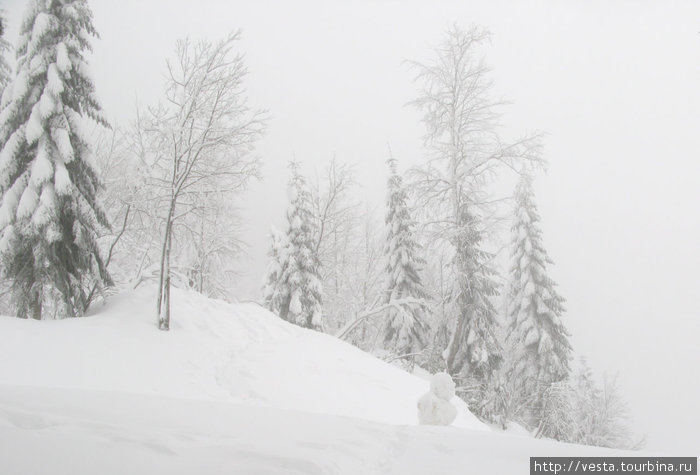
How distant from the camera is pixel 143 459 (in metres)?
2.98

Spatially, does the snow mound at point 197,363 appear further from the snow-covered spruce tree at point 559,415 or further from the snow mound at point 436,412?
the snow-covered spruce tree at point 559,415

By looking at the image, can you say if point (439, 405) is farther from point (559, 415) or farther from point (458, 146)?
point (559, 415)

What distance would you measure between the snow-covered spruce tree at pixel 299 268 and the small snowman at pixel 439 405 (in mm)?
16083

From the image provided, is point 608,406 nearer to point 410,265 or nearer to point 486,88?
point 410,265

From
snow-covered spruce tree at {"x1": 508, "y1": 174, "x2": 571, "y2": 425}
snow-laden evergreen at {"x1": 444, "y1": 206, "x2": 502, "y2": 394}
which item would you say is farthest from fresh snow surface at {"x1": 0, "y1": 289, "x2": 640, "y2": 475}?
snow-covered spruce tree at {"x1": 508, "y1": 174, "x2": 571, "y2": 425}

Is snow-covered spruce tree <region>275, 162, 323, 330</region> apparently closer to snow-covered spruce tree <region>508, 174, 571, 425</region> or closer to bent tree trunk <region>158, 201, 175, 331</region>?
snow-covered spruce tree <region>508, 174, 571, 425</region>

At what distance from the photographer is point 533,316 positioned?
20438mm

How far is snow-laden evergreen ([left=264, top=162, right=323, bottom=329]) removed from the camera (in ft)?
73.9

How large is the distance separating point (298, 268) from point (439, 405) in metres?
17.5

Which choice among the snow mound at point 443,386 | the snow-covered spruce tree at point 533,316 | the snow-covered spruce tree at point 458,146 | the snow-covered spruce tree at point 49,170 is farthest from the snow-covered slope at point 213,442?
the snow-covered spruce tree at point 533,316

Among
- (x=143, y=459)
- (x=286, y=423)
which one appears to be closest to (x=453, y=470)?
(x=286, y=423)

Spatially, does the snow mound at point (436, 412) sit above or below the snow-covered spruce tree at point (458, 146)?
below

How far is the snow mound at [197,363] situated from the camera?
7.96 m

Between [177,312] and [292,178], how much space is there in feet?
42.6
